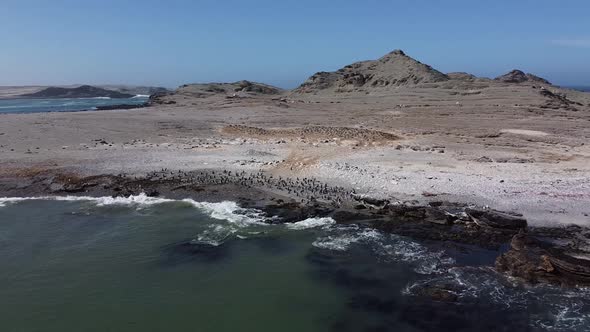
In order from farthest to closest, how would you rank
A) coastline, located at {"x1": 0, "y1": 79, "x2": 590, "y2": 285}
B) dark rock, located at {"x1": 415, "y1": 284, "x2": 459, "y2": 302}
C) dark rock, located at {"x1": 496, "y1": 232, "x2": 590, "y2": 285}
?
coastline, located at {"x1": 0, "y1": 79, "x2": 590, "y2": 285}, dark rock, located at {"x1": 496, "y1": 232, "x2": 590, "y2": 285}, dark rock, located at {"x1": 415, "y1": 284, "x2": 459, "y2": 302}

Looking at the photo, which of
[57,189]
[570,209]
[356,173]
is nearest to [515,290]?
[570,209]

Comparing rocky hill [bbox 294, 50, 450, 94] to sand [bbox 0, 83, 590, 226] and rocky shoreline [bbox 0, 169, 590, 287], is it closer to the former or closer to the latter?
sand [bbox 0, 83, 590, 226]

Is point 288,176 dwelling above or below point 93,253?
above

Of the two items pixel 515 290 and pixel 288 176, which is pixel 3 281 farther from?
pixel 515 290

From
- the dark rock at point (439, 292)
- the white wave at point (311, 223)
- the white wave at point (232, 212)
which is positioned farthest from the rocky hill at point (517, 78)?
the dark rock at point (439, 292)

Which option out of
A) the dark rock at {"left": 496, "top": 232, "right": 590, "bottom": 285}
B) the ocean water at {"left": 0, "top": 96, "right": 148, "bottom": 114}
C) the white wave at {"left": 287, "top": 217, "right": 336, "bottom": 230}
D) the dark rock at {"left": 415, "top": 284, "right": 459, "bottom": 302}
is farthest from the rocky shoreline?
the ocean water at {"left": 0, "top": 96, "right": 148, "bottom": 114}

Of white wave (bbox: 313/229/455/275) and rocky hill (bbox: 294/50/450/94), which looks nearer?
white wave (bbox: 313/229/455/275)
